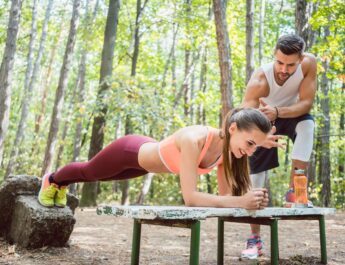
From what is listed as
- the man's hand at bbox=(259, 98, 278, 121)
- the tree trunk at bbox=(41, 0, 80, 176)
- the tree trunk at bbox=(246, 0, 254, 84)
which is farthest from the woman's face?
the tree trunk at bbox=(41, 0, 80, 176)

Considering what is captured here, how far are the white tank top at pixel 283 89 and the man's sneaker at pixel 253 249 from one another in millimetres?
1332

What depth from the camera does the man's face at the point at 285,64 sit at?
12.1ft

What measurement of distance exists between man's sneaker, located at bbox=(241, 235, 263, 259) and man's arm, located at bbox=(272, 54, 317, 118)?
4.03ft

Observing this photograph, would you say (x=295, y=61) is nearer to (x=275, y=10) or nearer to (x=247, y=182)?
(x=247, y=182)

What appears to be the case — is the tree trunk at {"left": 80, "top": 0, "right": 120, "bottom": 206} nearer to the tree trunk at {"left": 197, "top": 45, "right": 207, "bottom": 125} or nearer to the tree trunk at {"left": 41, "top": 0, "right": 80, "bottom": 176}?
the tree trunk at {"left": 41, "top": 0, "right": 80, "bottom": 176}

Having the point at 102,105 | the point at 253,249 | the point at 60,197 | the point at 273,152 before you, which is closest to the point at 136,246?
the point at 253,249

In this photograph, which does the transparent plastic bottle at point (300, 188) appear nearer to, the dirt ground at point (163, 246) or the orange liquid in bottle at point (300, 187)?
the orange liquid in bottle at point (300, 187)

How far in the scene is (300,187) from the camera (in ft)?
12.0

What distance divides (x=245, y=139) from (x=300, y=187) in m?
1.13

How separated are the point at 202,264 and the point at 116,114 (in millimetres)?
7338

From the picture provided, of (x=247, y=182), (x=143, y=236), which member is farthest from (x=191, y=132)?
(x=143, y=236)

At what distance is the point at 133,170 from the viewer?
3.72 metres

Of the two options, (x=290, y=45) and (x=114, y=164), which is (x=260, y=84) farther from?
(x=114, y=164)

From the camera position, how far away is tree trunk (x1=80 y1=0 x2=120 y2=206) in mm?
10992
